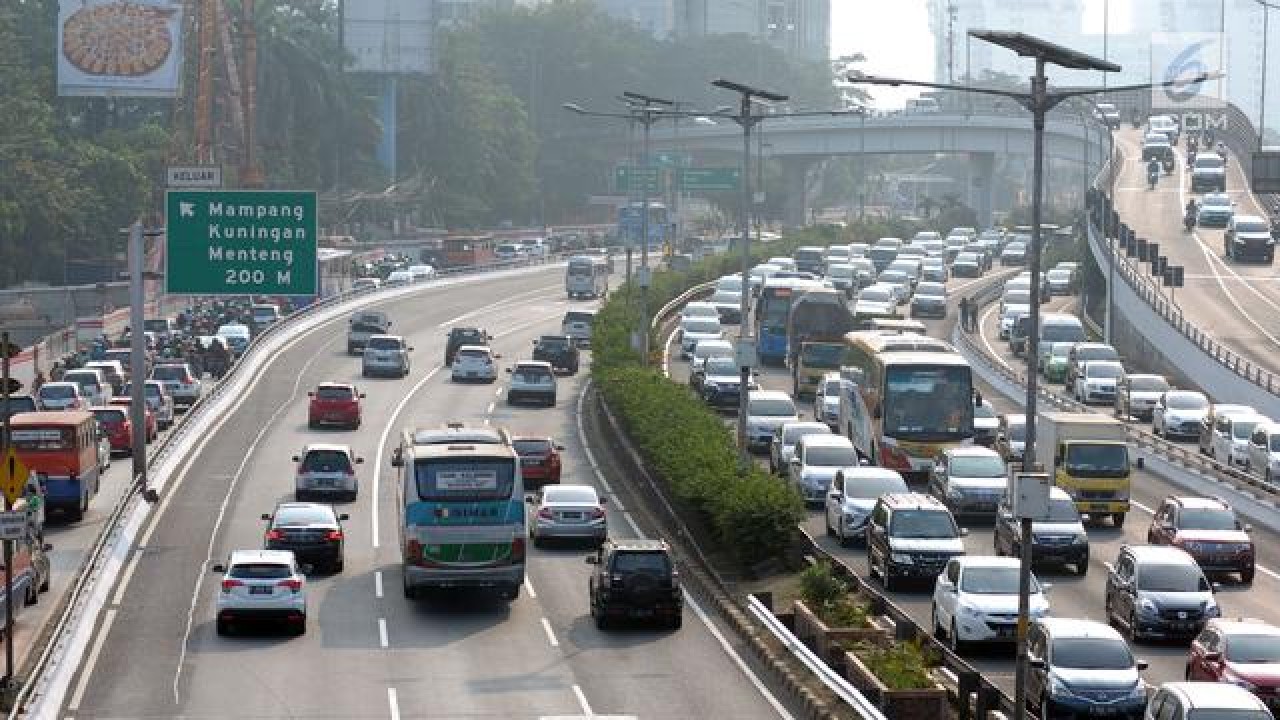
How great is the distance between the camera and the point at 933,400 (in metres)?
57.4

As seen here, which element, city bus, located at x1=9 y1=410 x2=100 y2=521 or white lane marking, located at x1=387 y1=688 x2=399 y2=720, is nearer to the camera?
white lane marking, located at x1=387 y1=688 x2=399 y2=720

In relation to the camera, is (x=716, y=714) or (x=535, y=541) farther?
(x=535, y=541)

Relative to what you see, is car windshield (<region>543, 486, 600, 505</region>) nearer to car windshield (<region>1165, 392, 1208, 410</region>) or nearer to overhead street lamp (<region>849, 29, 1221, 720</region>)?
overhead street lamp (<region>849, 29, 1221, 720</region>)

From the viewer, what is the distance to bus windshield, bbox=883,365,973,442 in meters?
57.4

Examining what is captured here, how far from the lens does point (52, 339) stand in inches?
4092

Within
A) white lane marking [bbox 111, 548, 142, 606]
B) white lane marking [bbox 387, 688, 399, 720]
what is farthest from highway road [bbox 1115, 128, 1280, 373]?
white lane marking [bbox 387, 688, 399, 720]

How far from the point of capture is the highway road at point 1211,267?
303 ft

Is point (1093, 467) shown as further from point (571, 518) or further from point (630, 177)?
point (630, 177)

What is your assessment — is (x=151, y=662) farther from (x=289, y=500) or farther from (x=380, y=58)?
(x=380, y=58)

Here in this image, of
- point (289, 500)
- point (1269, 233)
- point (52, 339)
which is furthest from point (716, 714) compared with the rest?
point (1269, 233)

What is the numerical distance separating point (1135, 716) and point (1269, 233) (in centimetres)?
8818

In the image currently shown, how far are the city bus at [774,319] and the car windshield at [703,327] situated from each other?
211 inches

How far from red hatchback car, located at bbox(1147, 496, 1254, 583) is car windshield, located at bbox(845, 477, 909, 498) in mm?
5125

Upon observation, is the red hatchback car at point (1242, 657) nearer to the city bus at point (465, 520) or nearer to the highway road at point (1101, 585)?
the highway road at point (1101, 585)
